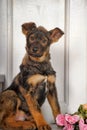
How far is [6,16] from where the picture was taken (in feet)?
3.73

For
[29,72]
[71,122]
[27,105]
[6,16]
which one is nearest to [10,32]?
[6,16]

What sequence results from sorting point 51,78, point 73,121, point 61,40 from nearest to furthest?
point 73,121
point 51,78
point 61,40

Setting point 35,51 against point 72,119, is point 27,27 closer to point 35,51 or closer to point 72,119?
point 35,51

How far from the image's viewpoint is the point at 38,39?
1029mm

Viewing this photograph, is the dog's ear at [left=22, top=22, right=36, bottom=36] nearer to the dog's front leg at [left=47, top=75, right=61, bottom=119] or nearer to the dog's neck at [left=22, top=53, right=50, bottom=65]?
the dog's neck at [left=22, top=53, right=50, bottom=65]

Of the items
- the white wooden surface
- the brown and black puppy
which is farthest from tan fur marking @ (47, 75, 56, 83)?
the white wooden surface

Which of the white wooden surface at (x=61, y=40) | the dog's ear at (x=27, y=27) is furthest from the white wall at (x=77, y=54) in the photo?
the dog's ear at (x=27, y=27)

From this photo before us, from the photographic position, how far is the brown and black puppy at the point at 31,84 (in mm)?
1013

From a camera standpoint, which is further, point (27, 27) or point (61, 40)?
point (61, 40)

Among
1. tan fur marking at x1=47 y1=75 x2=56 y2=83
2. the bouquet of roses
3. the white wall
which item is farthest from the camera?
the white wall

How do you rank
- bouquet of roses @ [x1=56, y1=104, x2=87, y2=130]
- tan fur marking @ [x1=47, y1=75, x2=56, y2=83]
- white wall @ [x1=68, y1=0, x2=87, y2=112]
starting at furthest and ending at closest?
white wall @ [x1=68, y1=0, x2=87, y2=112], tan fur marking @ [x1=47, y1=75, x2=56, y2=83], bouquet of roses @ [x1=56, y1=104, x2=87, y2=130]

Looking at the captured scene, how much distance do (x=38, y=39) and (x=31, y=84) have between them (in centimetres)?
18

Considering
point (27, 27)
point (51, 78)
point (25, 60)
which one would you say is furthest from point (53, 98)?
point (27, 27)

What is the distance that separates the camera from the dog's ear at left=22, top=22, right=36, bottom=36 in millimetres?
1051
